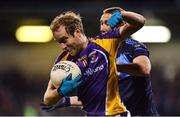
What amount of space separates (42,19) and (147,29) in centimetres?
62

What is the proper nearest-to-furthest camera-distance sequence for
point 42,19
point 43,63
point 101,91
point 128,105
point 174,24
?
point 101,91 → point 128,105 → point 43,63 → point 42,19 → point 174,24

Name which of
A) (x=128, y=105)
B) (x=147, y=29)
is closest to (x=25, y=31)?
(x=147, y=29)

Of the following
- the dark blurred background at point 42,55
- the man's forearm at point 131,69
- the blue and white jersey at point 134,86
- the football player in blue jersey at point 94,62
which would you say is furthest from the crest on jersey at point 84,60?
the dark blurred background at point 42,55

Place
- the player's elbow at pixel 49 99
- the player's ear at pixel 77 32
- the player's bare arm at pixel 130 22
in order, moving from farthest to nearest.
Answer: the player's elbow at pixel 49 99 < the player's ear at pixel 77 32 < the player's bare arm at pixel 130 22

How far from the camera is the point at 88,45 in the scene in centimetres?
202

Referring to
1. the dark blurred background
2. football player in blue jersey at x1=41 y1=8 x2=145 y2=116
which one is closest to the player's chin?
football player in blue jersey at x1=41 y1=8 x2=145 y2=116

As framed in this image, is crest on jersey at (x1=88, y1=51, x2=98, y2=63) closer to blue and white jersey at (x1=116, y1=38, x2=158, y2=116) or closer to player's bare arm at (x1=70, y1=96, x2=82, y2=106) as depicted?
blue and white jersey at (x1=116, y1=38, x2=158, y2=116)

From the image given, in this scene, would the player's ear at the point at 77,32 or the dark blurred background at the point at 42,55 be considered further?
the dark blurred background at the point at 42,55

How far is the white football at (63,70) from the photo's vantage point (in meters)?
1.97

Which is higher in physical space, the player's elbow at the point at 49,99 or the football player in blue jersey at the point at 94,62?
the football player in blue jersey at the point at 94,62

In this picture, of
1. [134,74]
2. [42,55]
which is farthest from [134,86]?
[42,55]

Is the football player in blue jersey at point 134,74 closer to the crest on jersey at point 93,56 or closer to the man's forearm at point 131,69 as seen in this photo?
the man's forearm at point 131,69

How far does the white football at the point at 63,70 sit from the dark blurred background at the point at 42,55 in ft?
3.44

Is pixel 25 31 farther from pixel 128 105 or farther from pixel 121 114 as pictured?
pixel 121 114
